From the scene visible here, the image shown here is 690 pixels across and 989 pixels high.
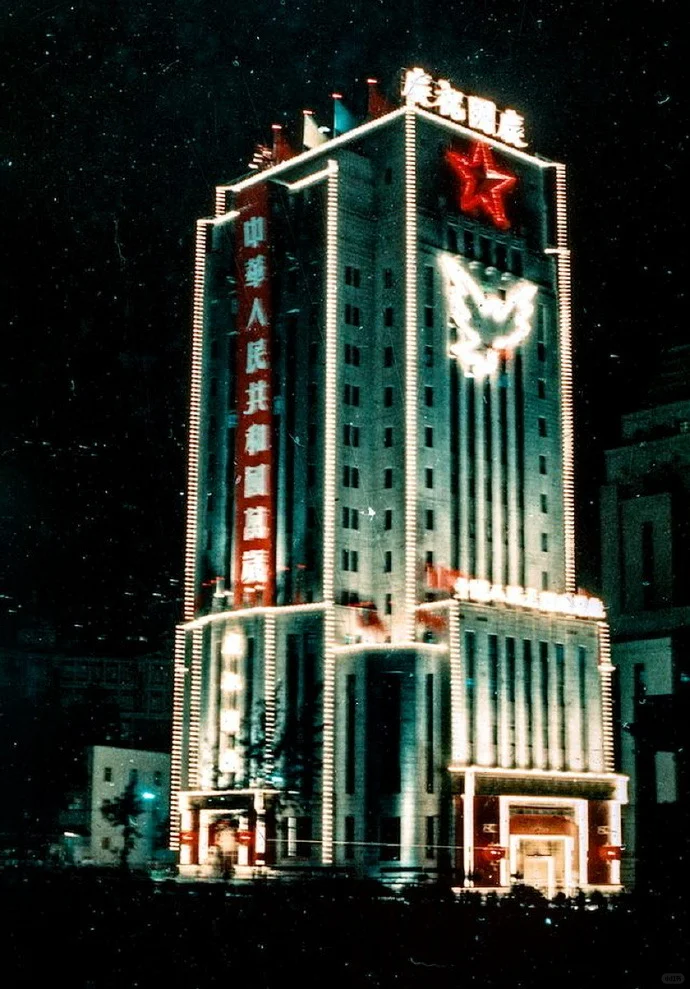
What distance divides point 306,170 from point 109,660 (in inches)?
1673

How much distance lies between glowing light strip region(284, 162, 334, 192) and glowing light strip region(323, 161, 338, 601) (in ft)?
0.56

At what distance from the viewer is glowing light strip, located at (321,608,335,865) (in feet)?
174

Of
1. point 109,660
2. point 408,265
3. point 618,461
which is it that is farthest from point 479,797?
point 109,660

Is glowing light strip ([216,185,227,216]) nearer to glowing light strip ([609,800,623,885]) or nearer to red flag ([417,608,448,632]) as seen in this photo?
red flag ([417,608,448,632])

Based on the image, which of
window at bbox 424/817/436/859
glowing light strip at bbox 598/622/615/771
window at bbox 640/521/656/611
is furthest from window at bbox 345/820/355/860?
window at bbox 640/521/656/611

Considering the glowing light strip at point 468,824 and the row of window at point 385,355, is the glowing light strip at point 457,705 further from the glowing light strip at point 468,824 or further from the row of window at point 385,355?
the row of window at point 385,355

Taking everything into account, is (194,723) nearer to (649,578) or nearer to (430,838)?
(430,838)

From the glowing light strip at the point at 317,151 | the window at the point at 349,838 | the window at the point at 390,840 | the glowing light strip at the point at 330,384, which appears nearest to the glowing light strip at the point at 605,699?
the window at the point at 390,840

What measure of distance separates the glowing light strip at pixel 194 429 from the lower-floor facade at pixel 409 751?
3.42 metres

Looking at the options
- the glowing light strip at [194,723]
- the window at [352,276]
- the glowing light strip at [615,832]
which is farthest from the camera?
the window at [352,276]

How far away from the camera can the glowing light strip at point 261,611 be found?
55312 mm

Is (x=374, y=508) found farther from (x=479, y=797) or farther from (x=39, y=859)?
(x=39, y=859)

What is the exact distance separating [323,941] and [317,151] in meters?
38.8

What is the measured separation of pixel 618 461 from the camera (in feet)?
267
